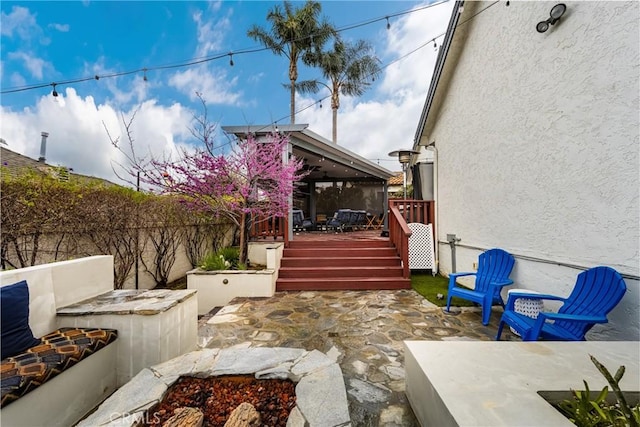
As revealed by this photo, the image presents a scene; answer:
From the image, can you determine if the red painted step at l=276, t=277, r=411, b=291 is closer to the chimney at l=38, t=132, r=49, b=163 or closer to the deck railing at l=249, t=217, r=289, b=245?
the deck railing at l=249, t=217, r=289, b=245

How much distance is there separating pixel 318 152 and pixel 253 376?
257 inches

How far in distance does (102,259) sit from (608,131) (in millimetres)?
5524

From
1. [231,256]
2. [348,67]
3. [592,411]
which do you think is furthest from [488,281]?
[348,67]

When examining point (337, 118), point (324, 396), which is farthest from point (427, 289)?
point (337, 118)

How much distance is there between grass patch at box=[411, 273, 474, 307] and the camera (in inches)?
166

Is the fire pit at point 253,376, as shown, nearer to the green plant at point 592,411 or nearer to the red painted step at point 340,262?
the green plant at point 592,411

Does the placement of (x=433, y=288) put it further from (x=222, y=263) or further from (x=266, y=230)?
(x=222, y=263)

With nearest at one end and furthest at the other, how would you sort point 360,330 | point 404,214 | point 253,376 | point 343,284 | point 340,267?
point 253,376
point 360,330
point 343,284
point 340,267
point 404,214

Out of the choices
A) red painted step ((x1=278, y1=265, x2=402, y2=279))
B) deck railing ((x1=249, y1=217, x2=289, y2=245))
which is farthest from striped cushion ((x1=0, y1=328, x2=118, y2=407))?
deck railing ((x1=249, y1=217, x2=289, y2=245))

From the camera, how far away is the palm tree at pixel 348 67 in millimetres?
14211

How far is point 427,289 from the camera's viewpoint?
495 cm

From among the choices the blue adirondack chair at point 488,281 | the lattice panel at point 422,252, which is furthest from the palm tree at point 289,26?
the blue adirondack chair at point 488,281

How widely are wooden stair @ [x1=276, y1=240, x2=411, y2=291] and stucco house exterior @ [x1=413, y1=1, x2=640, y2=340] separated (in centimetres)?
153

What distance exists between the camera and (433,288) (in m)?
5.00
